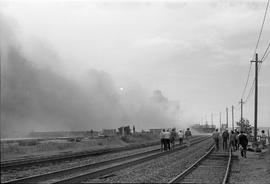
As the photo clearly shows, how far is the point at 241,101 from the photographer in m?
87.6

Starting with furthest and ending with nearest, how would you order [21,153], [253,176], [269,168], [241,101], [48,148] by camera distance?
[241,101], [48,148], [21,153], [269,168], [253,176]

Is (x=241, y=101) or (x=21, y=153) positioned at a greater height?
(x=241, y=101)

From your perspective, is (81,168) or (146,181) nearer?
(146,181)

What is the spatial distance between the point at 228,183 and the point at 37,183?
649cm

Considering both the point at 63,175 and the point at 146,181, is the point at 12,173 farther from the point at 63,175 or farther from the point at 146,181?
the point at 146,181

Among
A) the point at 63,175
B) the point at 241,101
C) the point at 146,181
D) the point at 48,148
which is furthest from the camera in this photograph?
the point at 241,101

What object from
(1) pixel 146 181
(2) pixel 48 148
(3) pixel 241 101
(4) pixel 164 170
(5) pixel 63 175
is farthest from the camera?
(3) pixel 241 101

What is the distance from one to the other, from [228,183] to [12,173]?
8501mm

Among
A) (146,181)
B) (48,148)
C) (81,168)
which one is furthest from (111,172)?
(48,148)

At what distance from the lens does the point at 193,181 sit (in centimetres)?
1480

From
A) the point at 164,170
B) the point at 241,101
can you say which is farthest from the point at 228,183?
the point at 241,101

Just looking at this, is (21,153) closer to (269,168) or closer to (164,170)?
(164,170)

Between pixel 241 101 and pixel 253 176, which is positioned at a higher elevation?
pixel 241 101

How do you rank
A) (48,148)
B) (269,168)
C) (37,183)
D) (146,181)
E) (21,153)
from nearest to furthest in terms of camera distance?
(37,183) → (146,181) → (269,168) → (21,153) → (48,148)
